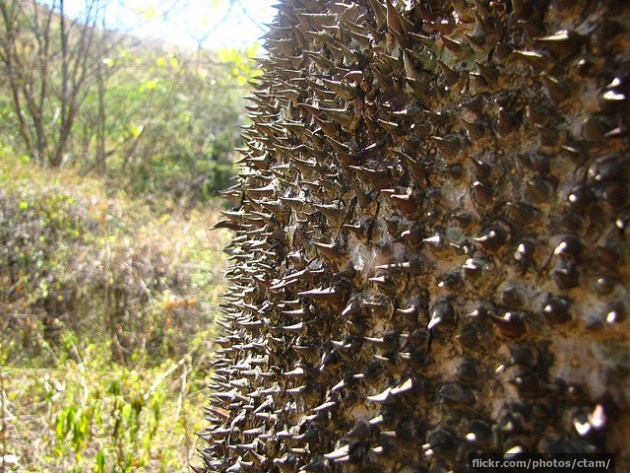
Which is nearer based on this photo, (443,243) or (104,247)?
(443,243)

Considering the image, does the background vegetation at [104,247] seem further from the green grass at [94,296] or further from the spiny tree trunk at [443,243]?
the spiny tree trunk at [443,243]

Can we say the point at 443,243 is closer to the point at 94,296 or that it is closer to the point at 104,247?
the point at 94,296

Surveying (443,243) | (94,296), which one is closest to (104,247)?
(94,296)

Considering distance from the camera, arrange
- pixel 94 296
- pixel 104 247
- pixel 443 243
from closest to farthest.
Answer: pixel 443 243 → pixel 94 296 → pixel 104 247

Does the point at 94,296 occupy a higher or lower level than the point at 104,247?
lower

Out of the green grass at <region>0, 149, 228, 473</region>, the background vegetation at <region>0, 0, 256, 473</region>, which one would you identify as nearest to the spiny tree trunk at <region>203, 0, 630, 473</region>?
the background vegetation at <region>0, 0, 256, 473</region>

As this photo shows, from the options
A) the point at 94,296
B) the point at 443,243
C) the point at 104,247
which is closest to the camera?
the point at 443,243

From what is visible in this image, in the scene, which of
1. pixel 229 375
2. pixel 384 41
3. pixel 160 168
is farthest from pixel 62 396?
pixel 160 168

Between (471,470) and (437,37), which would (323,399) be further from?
(437,37)
